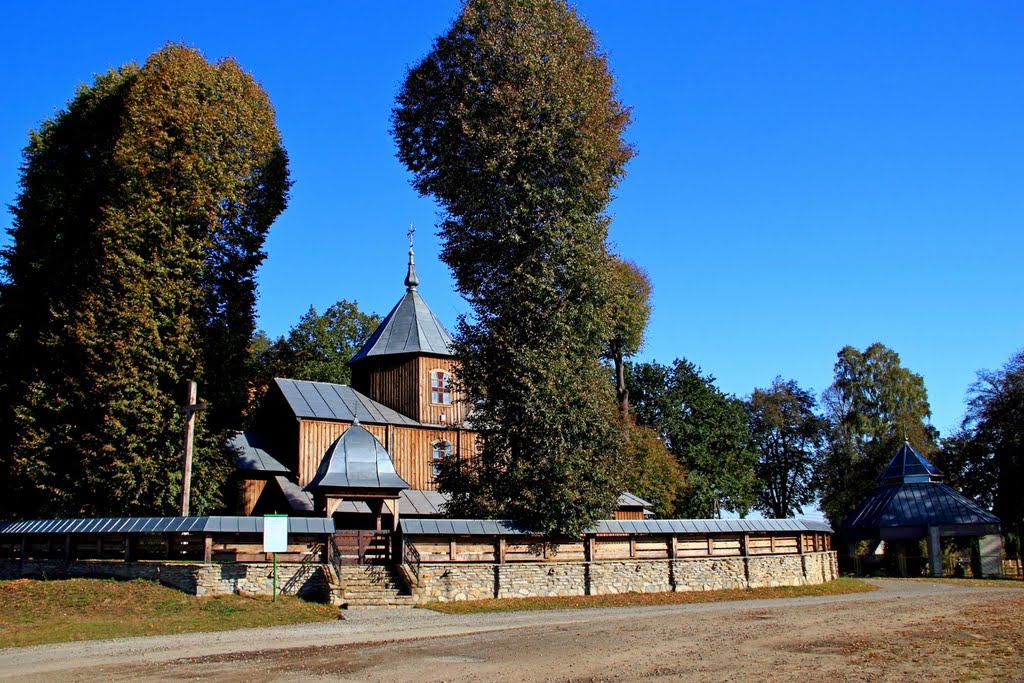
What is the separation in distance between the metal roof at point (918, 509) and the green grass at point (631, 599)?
1366 cm

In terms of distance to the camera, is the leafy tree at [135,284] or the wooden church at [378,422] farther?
the wooden church at [378,422]

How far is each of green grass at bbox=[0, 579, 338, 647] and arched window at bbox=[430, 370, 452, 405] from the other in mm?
17642

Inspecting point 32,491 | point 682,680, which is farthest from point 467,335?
point 682,680

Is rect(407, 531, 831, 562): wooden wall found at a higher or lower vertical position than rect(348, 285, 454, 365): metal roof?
lower

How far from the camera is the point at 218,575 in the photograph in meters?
19.7

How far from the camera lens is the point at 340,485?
24.3m

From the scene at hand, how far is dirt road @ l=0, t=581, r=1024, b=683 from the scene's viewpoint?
11164 millimetres

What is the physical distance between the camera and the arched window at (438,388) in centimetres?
3712

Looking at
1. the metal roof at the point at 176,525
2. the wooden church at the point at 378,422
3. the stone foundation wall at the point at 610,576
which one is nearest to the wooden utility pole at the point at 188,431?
the metal roof at the point at 176,525

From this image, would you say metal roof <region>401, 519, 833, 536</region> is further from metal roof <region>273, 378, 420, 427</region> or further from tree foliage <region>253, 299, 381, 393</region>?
tree foliage <region>253, 299, 381, 393</region>

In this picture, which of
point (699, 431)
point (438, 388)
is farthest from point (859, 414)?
point (438, 388)

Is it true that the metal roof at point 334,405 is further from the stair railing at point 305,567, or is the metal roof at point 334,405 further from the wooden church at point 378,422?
the stair railing at point 305,567

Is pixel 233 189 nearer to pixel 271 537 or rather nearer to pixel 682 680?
pixel 271 537

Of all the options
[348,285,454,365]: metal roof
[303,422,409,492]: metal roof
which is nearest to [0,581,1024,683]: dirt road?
[303,422,409,492]: metal roof
